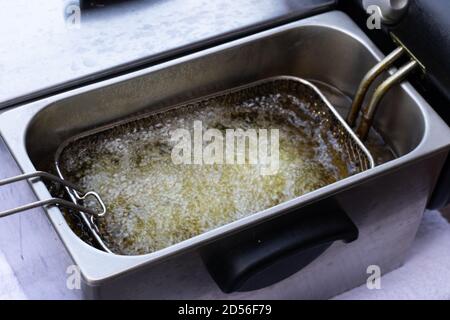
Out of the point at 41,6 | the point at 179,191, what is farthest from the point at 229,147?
the point at 41,6

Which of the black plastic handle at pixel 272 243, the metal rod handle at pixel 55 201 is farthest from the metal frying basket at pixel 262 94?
the black plastic handle at pixel 272 243

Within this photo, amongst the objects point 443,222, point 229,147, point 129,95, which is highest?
point 129,95

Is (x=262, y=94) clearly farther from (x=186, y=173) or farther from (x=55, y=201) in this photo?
(x=55, y=201)

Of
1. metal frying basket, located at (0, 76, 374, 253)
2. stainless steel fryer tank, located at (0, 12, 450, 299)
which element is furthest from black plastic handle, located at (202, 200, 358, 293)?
metal frying basket, located at (0, 76, 374, 253)

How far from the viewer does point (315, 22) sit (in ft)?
3.78

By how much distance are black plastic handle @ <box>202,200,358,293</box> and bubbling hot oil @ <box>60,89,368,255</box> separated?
101 millimetres

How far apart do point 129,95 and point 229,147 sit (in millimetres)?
159

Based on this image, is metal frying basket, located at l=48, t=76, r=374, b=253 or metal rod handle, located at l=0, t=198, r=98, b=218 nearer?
metal rod handle, located at l=0, t=198, r=98, b=218

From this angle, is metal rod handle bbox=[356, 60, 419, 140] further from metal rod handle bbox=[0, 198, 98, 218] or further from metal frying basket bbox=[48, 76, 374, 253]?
metal rod handle bbox=[0, 198, 98, 218]

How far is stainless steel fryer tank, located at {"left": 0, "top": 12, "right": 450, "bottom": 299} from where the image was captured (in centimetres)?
90

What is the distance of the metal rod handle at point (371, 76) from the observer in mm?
1079

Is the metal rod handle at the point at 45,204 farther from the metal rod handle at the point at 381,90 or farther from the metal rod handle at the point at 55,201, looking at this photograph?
the metal rod handle at the point at 381,90

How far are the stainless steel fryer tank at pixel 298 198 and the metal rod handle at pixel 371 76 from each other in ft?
0.13
